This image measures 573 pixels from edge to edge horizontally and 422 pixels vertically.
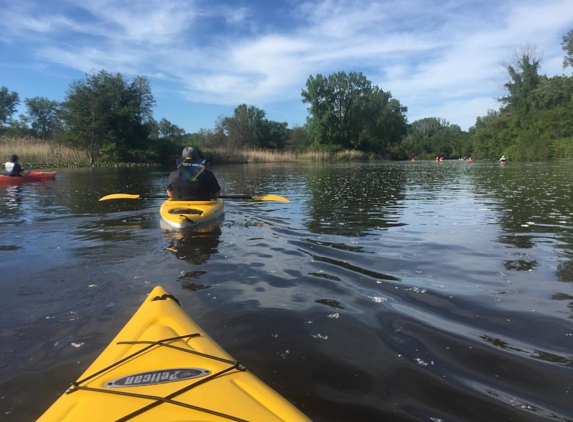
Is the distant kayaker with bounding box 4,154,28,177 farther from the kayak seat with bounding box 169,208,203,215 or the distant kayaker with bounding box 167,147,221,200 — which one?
the kayak seat with bounding box 169,208,203,215

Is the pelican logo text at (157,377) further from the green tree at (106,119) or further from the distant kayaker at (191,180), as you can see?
the green tree at (106,119)

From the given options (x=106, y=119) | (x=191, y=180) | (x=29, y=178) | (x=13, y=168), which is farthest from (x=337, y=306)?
(x=106, y=119)

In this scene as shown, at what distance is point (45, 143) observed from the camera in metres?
34.1

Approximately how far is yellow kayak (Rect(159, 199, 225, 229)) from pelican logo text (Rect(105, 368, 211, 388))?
215 inches

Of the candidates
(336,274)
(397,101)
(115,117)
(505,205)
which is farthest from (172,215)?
(397,101)

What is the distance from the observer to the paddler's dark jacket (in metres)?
7.97

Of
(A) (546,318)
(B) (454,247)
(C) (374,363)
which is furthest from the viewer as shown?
(B) (454,247)

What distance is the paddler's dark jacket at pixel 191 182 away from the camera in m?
7.97

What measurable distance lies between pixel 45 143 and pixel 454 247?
38.0 m

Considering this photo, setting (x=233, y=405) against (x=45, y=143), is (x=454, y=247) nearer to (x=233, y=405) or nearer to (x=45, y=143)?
(x=233, y=405)

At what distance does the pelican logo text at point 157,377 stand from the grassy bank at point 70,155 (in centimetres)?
3373

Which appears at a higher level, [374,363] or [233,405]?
[233,405]

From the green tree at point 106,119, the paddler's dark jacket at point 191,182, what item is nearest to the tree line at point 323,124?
the green tree at point 106,119

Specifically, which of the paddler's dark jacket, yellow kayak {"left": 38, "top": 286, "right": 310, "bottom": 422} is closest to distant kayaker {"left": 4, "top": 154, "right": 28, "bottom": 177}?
the paddler's dark jacket
